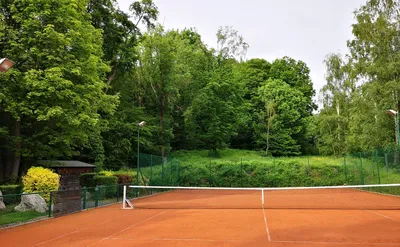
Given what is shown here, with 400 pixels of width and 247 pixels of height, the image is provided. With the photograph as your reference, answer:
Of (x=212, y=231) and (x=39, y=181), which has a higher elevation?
(x=39, y=181)

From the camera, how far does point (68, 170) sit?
24234mm

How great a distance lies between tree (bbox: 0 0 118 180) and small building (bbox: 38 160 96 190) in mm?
2018

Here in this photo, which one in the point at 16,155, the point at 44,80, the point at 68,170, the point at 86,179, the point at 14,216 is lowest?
the point at 14,216

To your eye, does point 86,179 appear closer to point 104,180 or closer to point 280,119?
point 104,180

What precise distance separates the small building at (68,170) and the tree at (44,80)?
202 cm

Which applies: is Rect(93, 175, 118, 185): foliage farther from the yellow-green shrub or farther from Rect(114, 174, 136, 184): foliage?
the yellow-green shrub

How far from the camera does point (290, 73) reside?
5738 cm

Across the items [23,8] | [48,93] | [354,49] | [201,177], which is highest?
[354,49]

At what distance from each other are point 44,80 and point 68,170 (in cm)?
954

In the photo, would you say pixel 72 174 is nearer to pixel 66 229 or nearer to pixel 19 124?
pixel 19 124

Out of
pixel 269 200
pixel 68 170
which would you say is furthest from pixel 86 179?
pixel 269 200

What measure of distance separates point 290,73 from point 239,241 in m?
53.3

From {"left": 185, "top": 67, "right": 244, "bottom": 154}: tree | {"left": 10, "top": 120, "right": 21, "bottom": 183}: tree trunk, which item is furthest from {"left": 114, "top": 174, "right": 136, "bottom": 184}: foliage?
{"left": 185, "top": 67, "right": 244, "bottom": 154}: tree

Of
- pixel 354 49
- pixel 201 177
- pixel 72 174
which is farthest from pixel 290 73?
pixel 72 174
